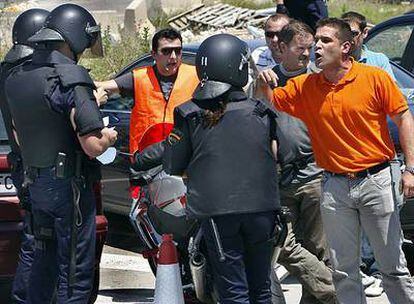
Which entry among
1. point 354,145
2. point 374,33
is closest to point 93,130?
point 354,145

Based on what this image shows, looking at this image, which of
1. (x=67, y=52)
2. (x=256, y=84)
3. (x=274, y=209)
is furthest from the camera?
(x=256, y=84)

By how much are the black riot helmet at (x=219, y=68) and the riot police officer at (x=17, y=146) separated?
123cm

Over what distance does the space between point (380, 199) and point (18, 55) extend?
2.29m

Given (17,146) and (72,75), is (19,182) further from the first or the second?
(72,75)

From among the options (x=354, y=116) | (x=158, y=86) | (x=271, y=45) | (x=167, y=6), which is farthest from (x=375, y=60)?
(x=167, y=6)

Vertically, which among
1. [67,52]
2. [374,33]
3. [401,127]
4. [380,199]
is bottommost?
[374,33]

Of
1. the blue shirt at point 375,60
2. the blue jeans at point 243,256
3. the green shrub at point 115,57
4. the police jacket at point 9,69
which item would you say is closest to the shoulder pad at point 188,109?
the blue jeans at point 243,256

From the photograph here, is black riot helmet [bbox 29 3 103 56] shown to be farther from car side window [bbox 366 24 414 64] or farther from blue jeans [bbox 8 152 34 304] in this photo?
car side window [bbox 366 24 414 64]

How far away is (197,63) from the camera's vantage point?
509 cm

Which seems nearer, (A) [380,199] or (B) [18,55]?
(A) [380,199]

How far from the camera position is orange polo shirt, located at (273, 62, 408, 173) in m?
5.38

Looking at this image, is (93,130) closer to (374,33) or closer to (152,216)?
(152,216)

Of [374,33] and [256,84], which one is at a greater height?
[256,84]

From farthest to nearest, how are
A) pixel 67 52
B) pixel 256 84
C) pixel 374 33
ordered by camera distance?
pixel 374 33 < pixel 256 84 < pixel 67 52
